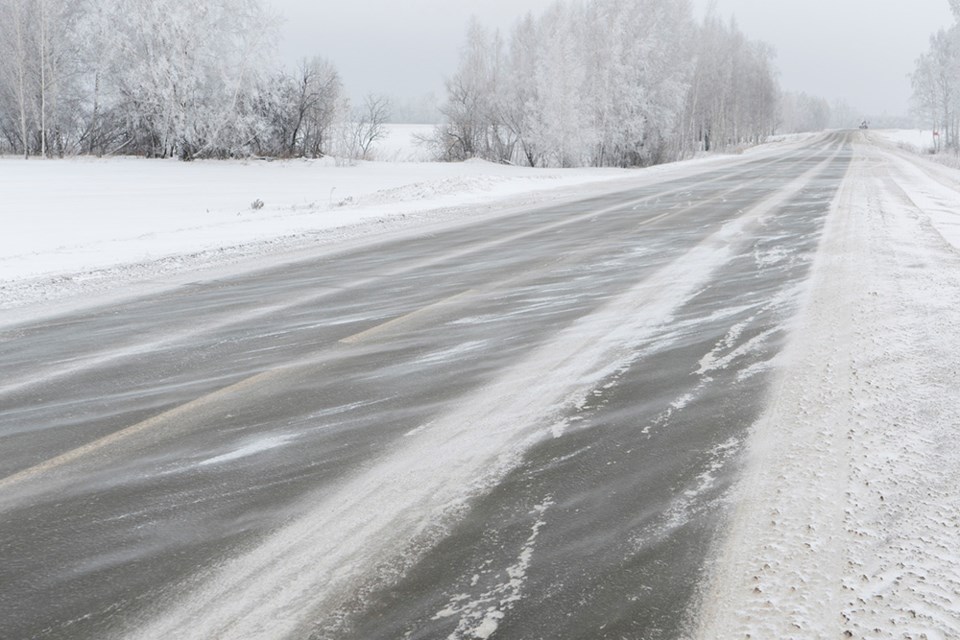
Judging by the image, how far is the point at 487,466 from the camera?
3.32 metres

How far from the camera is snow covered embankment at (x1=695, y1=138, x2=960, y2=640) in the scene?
7.38 ft

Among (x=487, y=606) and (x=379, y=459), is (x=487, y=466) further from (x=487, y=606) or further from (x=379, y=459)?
(x=487, y=606)

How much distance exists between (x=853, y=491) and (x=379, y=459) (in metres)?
2.02

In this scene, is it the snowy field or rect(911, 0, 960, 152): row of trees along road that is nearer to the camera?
the snowy field

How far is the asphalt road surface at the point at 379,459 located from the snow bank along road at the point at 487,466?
2 centimetres

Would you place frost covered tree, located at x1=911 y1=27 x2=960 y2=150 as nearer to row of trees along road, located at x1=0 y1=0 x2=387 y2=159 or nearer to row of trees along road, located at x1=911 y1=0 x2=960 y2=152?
row of trees along road, located at x1=911 y1=0 x2=960 y2=152

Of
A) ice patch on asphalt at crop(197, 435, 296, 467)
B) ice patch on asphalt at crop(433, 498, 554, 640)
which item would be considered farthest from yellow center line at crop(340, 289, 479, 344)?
ice patch on asphalt at crop(433, 498, 554, 640)

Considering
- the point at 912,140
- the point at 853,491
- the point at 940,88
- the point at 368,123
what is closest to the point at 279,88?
the point at 368,123

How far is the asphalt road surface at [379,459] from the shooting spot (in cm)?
233

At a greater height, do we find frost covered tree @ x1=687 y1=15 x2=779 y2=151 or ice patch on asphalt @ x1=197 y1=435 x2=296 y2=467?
frost covered tree @ x1=687 y1=15 x2=779 y2=151

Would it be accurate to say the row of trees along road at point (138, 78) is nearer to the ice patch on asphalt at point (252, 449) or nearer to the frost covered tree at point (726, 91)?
the frost covered tree at point (726, 91)

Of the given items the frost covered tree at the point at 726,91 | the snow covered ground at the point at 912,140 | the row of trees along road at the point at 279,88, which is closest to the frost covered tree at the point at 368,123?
the row of trees along road at the point at 279,88

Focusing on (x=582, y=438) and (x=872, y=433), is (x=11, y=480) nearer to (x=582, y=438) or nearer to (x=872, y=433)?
(x=582, y=438)

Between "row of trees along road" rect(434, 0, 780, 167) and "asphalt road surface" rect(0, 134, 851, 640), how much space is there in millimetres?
43191
